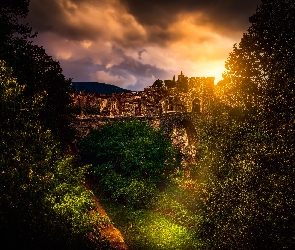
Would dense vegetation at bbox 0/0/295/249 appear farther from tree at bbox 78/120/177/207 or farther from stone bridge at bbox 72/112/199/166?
stone bridge at bbox 72/112/199/166

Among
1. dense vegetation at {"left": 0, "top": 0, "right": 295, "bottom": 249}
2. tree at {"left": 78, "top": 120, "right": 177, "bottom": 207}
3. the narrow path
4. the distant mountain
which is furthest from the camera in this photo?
the distant mountain

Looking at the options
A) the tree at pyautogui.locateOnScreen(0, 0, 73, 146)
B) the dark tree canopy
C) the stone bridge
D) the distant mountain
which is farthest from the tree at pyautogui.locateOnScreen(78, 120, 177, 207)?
the distant mountain

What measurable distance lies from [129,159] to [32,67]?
12.5m

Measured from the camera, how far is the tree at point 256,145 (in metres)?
10.7

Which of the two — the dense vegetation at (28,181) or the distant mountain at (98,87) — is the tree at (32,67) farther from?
the distant mountain at (98,87)

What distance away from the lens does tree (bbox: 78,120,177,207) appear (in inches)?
903

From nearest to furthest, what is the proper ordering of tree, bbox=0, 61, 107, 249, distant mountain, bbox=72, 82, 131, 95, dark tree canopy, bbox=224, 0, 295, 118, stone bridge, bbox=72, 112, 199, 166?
tree, bbox=0, 61, 107, 249
dark tree canopy, bbox=224, 0, 295, 118
stone bridge, bbox=72, 112, 199, 166
distant mountain, bbox=72, 82, 131, 95

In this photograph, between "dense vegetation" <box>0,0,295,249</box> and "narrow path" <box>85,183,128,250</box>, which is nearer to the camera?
"dense vegetation" <box>0,0,295,249</box>

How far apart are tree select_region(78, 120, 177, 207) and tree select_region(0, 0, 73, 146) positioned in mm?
7309

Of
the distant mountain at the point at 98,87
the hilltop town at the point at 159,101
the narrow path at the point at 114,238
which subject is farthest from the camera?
the distant mountain at the point at 98,87

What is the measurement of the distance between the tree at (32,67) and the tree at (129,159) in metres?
7.31

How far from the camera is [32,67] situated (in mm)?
13547

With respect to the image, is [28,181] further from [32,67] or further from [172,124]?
[172,124]

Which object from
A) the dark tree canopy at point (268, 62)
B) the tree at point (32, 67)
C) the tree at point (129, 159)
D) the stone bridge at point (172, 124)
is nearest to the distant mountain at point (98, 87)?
the stone bridge at point (172, 124)
